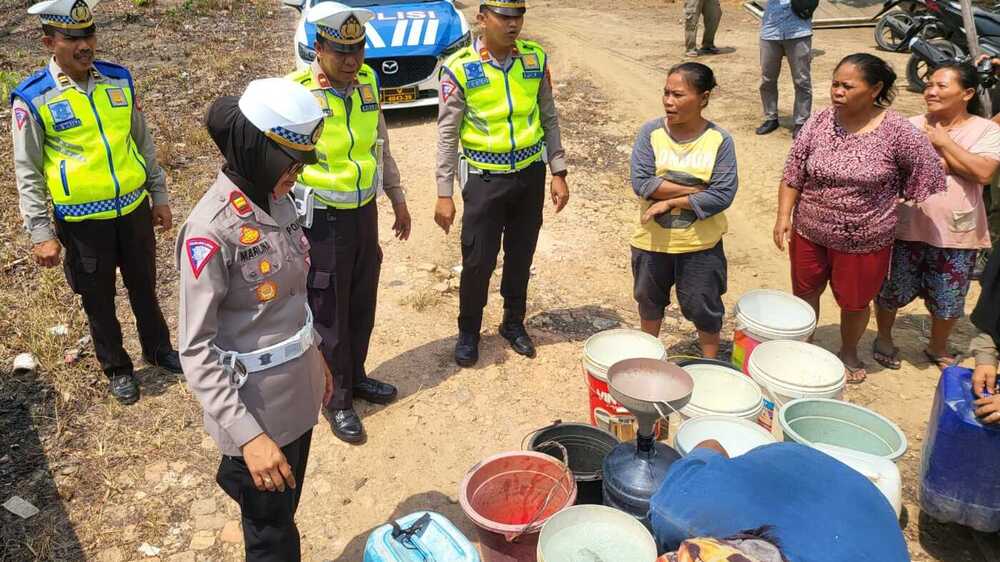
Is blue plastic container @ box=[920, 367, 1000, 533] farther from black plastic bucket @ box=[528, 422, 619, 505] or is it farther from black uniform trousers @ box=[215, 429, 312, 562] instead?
black uniform trousers @ box=[215, 429, 312, 562]

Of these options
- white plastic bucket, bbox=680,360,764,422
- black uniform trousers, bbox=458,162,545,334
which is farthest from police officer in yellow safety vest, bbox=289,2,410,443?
white plastic bucket, bbox=680,360,764,422

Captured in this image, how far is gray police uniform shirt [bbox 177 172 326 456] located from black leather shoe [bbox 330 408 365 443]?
4.62ft

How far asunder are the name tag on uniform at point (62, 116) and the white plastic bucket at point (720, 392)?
2.98m

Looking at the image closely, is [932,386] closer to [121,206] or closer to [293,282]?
[293,282]

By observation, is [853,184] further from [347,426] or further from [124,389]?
[124,389]

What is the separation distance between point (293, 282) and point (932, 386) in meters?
3.66

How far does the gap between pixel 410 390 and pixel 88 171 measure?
1914 mm

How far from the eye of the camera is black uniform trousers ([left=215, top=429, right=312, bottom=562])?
2.23 metres

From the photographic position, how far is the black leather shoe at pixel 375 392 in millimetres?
3986

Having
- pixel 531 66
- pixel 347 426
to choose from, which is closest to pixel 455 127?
pixel 531 66

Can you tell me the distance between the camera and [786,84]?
9281mm

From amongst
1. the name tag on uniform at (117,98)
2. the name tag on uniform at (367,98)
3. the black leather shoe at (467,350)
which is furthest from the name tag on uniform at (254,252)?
the black leather shoe at (467,350)

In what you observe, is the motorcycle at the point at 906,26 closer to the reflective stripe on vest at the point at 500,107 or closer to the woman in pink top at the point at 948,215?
the woman in pink top at the point at 948,215

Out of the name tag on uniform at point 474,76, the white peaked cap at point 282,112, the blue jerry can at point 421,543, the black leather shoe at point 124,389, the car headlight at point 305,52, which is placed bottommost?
the black leather shoe at point 124,389
